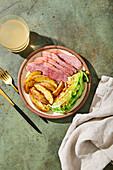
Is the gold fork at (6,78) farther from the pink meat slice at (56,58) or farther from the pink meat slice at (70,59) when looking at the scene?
the pink meat slice at (70,59)

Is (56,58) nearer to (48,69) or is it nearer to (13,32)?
(48,69)

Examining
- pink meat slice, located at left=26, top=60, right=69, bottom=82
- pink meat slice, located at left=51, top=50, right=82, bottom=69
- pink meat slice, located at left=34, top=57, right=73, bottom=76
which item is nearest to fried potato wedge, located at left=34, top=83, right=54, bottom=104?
pink meat slice, located at left=26, top=60, right=69, bottom=82

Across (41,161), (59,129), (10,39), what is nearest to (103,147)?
(59,129)

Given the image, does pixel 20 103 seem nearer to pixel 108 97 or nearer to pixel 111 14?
pixel 108 97

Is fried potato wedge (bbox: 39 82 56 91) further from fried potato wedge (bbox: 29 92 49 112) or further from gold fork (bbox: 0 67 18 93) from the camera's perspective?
gold fork (bbox: 0 67 18 93)

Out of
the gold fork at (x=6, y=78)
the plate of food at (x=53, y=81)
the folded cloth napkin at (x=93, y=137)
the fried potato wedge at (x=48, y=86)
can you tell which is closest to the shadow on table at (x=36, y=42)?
the plate of food at (x=53, y=81)
